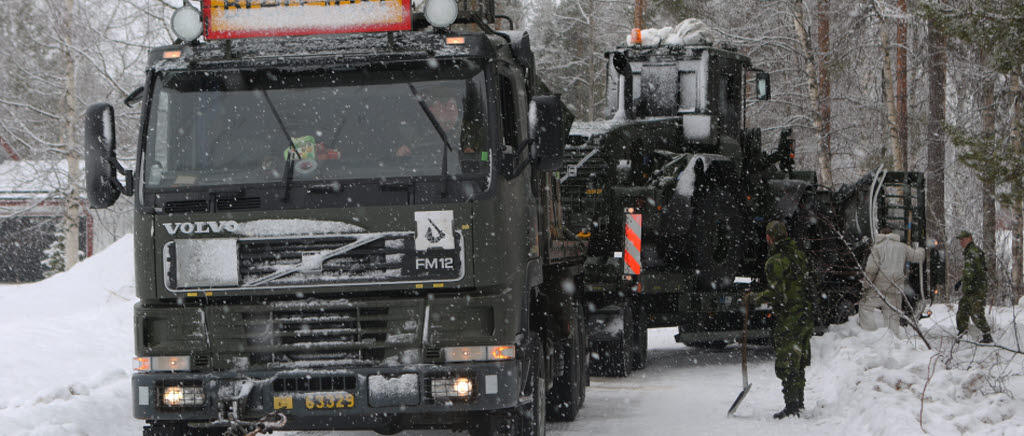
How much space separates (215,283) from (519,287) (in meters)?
1.89

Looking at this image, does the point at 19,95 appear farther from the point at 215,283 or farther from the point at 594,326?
the point at 215,283

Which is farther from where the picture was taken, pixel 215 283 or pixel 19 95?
pixel 19 95

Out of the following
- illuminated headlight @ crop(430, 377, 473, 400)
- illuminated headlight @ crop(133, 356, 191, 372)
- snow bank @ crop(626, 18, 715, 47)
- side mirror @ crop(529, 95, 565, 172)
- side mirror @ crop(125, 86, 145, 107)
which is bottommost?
illuminated headlight @ crop(430, 377, 473, 400)

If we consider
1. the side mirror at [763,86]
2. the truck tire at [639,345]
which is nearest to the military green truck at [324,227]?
the truck tire at [639,345]

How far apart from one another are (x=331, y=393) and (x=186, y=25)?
2.52m

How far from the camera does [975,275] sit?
1541cm

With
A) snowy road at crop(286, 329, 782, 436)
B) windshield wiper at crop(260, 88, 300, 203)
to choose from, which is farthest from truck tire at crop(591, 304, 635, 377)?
windshield wiper at crop(260, 88, 300, 203)

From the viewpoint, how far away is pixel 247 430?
7.06 m

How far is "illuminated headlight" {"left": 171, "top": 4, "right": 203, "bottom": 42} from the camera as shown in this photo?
7.31 m

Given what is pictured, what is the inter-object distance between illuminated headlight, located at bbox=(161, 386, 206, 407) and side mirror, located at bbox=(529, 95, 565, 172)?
2.56m

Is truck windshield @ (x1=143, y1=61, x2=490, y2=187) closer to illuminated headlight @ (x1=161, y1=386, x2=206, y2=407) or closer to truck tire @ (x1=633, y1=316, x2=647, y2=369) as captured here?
illuminated headlight @ (x1=161, y1=386, x2=206, y2=407)

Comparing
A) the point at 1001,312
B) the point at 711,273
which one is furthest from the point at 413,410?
the point at 1001,312

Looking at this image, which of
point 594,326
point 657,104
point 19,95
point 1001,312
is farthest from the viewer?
point 19,95

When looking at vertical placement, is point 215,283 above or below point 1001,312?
A: above
